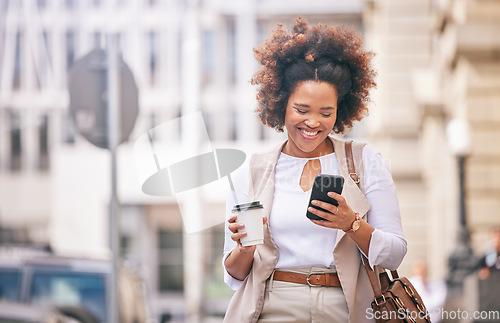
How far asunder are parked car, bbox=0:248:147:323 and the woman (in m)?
6.55

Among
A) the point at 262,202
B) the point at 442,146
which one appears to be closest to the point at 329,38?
the point at 262,202

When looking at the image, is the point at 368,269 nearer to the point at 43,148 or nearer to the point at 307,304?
the point at 307,304

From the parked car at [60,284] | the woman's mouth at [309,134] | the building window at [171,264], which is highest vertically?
the woman's mouth at [309,134]

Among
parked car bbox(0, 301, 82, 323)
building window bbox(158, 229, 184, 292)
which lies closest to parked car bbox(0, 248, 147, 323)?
parked car bbox(0, 301, 82, 323)

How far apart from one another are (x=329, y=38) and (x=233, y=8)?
30.6m

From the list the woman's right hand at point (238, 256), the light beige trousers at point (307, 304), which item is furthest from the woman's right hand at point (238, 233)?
the light beige trousers at point (307, 304)

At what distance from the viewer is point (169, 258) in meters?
33.4

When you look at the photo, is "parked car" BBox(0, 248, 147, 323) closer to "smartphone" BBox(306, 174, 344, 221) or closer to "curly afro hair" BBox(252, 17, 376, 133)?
"curly afro hair" BBox(252, 17, 376, 133)

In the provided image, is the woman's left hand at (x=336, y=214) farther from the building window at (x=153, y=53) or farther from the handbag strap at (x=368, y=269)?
the building window at (x=153, y=53)

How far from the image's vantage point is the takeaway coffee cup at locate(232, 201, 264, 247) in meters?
2.71

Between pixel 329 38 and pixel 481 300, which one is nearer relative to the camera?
pixel 329 38

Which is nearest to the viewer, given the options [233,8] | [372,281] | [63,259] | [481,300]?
[372,281]

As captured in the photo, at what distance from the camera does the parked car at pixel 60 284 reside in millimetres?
9242

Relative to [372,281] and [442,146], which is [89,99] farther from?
[442,146]
